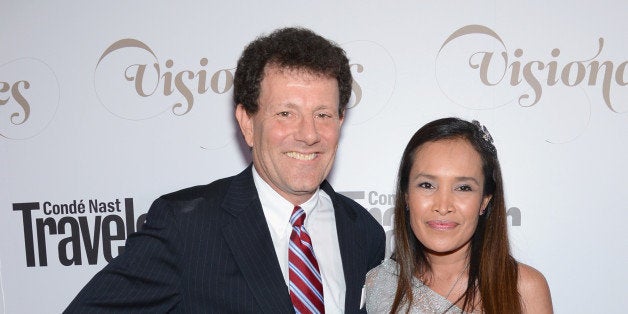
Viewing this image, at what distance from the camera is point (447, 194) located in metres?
1.58

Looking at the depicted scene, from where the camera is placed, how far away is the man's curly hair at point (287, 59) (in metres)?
1.55

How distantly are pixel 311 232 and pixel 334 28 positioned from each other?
103 cm

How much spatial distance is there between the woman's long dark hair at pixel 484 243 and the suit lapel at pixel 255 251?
476mm

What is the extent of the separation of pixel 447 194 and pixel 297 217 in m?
0.48

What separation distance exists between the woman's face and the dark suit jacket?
500mm

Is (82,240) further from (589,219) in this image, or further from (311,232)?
(589,219)

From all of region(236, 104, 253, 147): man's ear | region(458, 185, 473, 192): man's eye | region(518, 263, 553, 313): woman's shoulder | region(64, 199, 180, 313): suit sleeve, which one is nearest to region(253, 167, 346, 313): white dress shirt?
region(236, 104, 253, 147): man's ear

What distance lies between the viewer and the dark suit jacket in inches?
50.6

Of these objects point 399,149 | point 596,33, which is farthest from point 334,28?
point 596,33

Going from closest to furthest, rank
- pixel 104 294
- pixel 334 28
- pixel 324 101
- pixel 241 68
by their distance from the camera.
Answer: pixel 104 294
pixel 324 101
pixel 241 68
pixel 334 28

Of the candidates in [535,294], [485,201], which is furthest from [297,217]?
[535,294]

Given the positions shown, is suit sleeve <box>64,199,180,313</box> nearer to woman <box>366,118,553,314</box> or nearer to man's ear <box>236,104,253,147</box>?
man's ear <box>236,104,253,147</box>

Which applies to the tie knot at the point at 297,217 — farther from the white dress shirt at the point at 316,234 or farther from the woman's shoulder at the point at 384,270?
the woman's shoulder at the point at 384,270

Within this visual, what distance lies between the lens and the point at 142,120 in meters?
2.34
